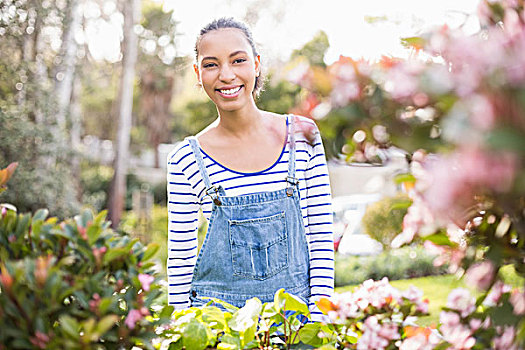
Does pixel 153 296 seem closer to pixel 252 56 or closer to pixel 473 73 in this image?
pixel 473 73

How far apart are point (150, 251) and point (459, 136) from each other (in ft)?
2.21

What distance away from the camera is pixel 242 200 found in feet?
6.66

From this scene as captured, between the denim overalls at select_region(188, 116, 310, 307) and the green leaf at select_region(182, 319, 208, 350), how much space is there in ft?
2.12

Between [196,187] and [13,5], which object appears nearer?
[196,187]

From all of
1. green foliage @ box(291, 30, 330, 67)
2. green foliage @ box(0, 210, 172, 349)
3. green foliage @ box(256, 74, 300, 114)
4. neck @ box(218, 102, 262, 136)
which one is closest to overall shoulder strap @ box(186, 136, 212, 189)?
neck @ box(218, 102, 262, 136)

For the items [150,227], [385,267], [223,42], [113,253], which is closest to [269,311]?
[113,253]

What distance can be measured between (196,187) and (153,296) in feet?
3.28

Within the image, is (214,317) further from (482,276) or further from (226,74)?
(226,74)

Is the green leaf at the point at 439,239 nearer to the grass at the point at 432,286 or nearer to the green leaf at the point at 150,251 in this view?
the green leaf at the point at 150,251

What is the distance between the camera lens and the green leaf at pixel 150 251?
1148 mm

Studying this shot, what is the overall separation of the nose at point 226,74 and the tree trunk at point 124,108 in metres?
10.0

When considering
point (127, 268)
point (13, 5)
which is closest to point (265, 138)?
point (127, 268)

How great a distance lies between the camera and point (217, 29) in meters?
2.16

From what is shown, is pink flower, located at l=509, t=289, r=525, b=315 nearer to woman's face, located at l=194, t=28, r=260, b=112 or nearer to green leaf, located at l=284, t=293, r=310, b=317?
green leaf, located at l=284, t=293, r=310, b=317
